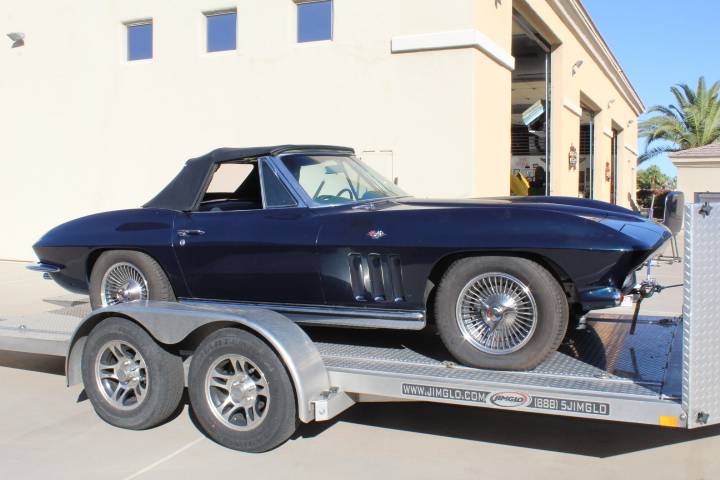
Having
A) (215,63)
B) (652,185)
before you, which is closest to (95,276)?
(215,63)

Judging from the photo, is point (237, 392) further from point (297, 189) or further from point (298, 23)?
point (298, 23)

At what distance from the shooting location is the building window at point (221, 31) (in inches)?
499

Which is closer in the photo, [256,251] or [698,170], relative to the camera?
[256,251]

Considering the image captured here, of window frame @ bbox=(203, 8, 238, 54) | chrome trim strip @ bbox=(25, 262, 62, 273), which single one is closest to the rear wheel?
chrome trim strip @ bbox=(25, 262, 62, 273)

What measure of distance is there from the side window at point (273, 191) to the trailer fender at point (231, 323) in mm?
782

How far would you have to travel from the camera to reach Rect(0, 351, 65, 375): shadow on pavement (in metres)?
6.57

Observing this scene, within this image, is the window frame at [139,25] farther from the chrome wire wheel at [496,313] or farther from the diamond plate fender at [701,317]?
the diamond plate fender at [701,317]

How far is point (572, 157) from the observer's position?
53.1ft

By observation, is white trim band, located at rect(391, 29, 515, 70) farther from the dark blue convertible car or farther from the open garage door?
the dark blue convertible car

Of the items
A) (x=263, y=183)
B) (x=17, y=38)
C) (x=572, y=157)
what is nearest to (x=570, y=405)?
(x=263, y=183)

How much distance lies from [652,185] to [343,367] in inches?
1846

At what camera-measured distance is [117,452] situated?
14.5 ft

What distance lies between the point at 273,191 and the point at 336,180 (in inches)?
19.9

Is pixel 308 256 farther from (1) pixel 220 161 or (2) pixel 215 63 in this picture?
(2) pixel 215 63
